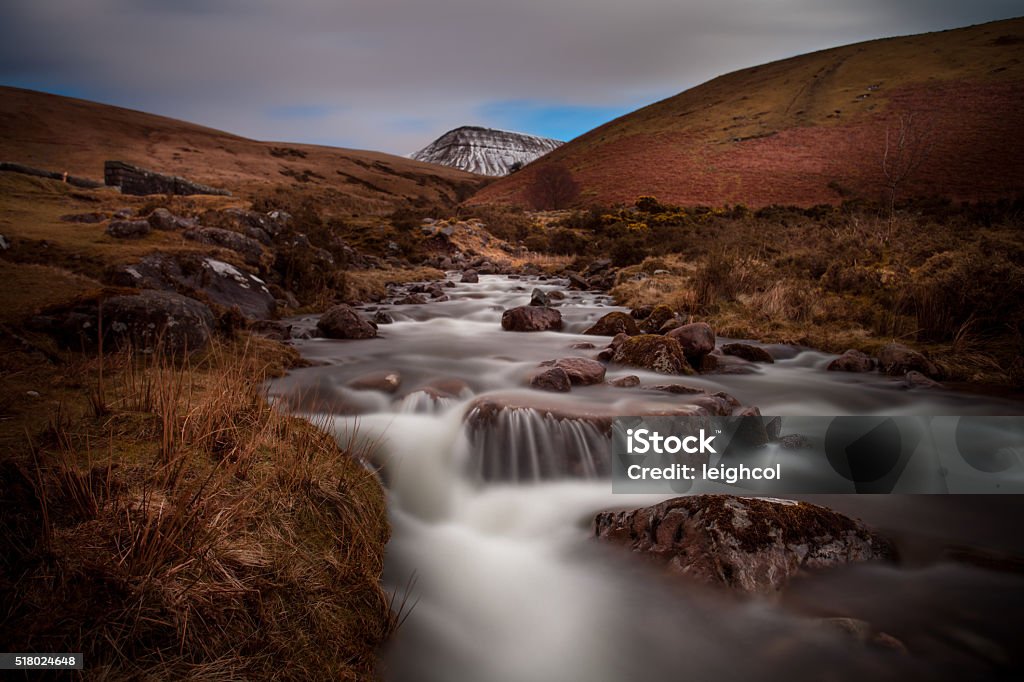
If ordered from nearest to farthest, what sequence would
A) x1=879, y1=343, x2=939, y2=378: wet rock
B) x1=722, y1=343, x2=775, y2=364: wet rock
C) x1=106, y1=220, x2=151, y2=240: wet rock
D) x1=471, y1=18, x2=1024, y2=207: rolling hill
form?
x1=879, y1=343, x2=939, y2=378: wet rock < x1=722, y1=343, x2=775, y2=364: wet rock < x1=106, y1=220, x2=151, y2=240: wet rock < x1=471, y1=18, x2=1024, y2=207: rolling hill

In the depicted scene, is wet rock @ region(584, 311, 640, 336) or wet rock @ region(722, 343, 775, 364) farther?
wet rock @ region(584, 311, 640, 336)

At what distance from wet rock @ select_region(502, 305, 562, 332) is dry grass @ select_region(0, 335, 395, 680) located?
8.22 metres

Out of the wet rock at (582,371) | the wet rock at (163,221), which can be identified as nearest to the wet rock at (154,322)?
the wet rock at (582,371)

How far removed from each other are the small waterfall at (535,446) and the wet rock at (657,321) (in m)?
5.80

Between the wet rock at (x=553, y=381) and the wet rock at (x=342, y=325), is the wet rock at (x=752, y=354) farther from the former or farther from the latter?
the wet rock at (x=342, y=325)

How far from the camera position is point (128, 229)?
33.8 ft

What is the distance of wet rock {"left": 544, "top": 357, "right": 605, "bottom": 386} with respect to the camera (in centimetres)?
667

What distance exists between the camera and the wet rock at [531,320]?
37.9 feet

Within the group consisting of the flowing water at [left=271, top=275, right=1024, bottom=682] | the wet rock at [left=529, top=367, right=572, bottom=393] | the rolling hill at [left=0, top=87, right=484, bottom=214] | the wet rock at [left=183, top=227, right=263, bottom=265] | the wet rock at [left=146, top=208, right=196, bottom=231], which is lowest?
the flowing water at [left=271, top=275, right=1024, bottom=682]

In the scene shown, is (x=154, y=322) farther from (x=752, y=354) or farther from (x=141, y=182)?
(x=141, y=182)

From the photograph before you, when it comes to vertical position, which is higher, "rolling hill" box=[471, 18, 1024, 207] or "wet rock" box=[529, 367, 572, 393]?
"rolling hill" box=[471, 18, 1024, 207]

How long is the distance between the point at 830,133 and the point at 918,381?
56554mm

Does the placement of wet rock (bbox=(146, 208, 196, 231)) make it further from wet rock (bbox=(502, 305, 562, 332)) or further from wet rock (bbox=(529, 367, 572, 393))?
wet rock (bbox=(529, 367, 572, 393))

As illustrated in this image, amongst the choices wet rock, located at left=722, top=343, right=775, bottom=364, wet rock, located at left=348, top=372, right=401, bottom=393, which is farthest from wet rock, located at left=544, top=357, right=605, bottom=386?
wet rock, located at left=722, top=343, right=775, bottom=364
